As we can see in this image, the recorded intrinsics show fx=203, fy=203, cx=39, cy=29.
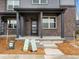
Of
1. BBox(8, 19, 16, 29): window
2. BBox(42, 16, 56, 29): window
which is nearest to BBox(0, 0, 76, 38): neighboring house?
BBox(42, 16, 56, 29): window

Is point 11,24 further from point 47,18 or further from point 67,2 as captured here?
point 67,2

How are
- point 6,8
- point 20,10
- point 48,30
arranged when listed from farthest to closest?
point 6,8, point 48,30, point 20,10

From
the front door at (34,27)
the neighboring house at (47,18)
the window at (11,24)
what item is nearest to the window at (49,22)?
the neighboring house at (47,18)

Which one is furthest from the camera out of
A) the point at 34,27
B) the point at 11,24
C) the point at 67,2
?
the point at 11,24

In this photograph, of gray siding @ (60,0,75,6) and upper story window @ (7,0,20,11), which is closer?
gray siding @ (60,0,75,6)

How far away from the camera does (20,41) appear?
2122 centimetres

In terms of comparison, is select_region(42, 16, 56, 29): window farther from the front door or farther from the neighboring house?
the front door

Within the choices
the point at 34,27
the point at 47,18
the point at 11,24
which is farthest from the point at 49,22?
the point at 11,24

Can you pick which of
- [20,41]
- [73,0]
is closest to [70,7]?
[73,0]

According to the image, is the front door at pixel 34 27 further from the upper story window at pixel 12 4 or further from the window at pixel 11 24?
the upper story window at pixel 12 4

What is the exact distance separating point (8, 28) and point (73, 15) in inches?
371

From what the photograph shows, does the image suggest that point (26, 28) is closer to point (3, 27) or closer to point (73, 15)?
point (3, 27)

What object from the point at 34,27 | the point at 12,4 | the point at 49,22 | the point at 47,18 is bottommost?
the point at 34,27

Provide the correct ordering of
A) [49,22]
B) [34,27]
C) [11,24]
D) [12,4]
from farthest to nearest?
1. [11,24]
2. [12,4]
3. [34,27]
4. [49,22]
